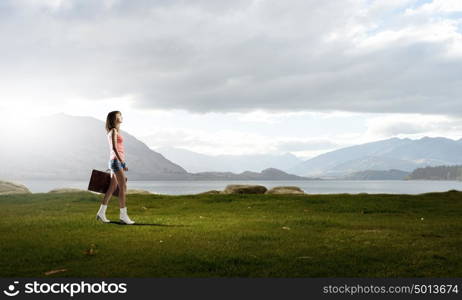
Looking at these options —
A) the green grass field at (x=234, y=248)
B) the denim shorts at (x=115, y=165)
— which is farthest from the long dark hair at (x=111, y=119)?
the green grass field at (x=234, y=248)

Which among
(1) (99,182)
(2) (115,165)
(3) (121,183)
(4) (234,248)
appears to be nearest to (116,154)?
(2) (115,165)

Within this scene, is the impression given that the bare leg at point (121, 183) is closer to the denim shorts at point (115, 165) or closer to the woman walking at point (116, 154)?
the woman walking at point (116, 154)

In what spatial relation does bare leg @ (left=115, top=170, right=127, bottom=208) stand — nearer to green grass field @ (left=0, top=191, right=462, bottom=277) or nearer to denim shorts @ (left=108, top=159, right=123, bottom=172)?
denim shorts @ (left=108, top=159, right=123, bottom=172)

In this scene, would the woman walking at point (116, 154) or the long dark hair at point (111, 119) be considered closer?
the woman walking at point (116, 154)

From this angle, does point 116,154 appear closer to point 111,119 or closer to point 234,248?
point 111,119

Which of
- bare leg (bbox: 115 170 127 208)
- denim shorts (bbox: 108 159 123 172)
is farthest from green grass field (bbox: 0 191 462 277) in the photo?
denim shorts (bbox: 108 159 123 172)

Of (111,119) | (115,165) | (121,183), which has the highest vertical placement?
(111,119)

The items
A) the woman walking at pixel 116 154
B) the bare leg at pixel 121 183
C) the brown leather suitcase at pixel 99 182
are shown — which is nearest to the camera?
the woman walking at pixel 116 154

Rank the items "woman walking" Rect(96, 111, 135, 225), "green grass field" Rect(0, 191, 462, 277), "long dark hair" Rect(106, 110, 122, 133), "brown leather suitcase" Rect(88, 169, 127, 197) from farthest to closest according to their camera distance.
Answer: "brown leather suitcase" Rect(88, 169, 127, 197)
"long dark hair" Rect(106, 110, 122, 133)
"woman walking" Rect(96, 111, 135, 225)
"green grass field" Rect(0, 191, 462, 277)

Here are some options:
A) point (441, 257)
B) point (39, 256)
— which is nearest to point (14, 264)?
point (39, 256)

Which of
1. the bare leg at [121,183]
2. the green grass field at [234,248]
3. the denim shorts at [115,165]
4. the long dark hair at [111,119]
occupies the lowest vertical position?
the green grass field at [234,248]

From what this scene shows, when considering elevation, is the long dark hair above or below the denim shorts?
above

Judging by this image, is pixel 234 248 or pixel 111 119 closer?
pixel 234 248

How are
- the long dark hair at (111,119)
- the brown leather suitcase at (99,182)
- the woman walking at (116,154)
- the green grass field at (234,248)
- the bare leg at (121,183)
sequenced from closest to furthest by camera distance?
the green grass field at (234,248), the woman walking at (116,154), the long dark hair at (111,119), the bare leg at (121,183), the brown leather suitcase at (99,182)
